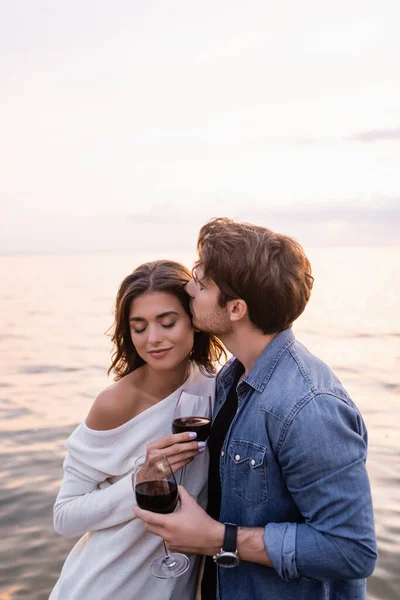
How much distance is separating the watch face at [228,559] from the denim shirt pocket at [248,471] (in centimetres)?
21

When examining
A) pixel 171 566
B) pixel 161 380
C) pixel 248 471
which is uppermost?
pixel 161 380

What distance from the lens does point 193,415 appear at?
301 cm

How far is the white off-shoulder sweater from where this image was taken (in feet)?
9.64

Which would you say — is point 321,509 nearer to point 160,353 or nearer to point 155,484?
point 155,484

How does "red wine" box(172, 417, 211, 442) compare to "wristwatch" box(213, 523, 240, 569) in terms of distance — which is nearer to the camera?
"wristwatch" box(213, 523, 240, 569)

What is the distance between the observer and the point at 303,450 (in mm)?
2283

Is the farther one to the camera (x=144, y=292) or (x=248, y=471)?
(x=144, y=292)

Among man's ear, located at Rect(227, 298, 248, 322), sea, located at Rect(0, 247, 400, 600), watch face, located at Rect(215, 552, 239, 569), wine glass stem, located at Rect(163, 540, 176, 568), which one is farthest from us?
sea, located at Rect(0, 247, 400, 600)

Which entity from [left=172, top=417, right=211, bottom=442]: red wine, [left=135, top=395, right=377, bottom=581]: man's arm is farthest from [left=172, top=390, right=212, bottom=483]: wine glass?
[left=135, top=395, right=377, bottom=581]: man's arm

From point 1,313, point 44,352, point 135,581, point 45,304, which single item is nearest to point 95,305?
point 45,304

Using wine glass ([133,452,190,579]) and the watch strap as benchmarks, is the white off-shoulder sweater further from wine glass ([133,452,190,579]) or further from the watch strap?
the watch strap

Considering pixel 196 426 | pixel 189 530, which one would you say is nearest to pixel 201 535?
pixel 189 530

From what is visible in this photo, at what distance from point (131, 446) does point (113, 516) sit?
33 centimetres

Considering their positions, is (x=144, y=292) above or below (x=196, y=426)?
above
